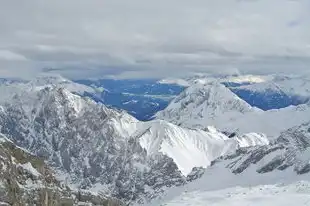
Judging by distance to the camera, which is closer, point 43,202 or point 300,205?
point 43,202

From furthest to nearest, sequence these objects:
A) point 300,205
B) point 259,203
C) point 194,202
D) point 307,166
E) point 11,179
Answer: point 307,166, point 194,202, point 259,203, point 300,205, point 11,179

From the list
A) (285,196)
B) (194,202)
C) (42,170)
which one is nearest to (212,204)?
(194,202)

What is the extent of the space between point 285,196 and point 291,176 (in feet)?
435

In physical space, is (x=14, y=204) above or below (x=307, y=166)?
above

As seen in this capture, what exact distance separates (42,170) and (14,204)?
220 cm

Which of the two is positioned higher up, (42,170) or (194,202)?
(42,170)

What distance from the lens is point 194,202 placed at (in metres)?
72.7

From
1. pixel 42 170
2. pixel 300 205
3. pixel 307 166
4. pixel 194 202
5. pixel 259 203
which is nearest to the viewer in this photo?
pixel 42 170

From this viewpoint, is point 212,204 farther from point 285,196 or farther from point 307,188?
point 307,188

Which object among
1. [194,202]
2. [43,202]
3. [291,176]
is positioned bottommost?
[291,176]

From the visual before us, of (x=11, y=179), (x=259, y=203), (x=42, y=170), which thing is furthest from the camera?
(x=259, y=203)

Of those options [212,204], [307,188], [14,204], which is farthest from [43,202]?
[307,188]

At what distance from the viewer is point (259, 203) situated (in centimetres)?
6612

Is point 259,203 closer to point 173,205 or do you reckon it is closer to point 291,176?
point 173,205
